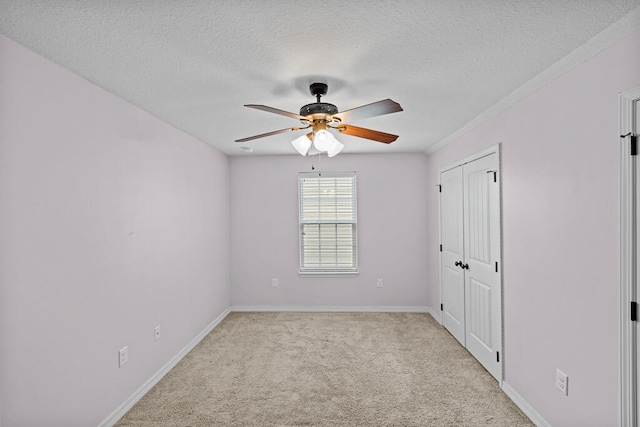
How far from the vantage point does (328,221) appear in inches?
206

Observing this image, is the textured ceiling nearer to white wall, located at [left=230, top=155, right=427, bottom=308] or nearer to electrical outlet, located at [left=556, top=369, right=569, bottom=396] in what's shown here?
electrical outlet, located at [left=556, top=369, right=569, bottom=396]

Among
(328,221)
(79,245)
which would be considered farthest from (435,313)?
(79,245)

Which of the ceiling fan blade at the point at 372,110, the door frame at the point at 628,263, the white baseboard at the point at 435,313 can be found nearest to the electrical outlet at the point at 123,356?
the ceiling fan blade at the point at 372,110

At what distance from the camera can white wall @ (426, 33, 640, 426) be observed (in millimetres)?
1788

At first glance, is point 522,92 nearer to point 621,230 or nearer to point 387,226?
point 621,230

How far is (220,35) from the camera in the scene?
172cm

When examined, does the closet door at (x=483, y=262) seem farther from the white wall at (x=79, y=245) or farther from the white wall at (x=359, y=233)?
the white wall at (x=79, y=245)

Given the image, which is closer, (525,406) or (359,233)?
(525,406)

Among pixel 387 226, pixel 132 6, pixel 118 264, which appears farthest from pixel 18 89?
pixel 387 226

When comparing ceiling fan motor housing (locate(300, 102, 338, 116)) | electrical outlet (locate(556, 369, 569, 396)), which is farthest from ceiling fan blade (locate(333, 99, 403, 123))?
electrical outlet (locate(556, 369, 569, 396))

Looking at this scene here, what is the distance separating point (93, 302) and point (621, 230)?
10.1 feet

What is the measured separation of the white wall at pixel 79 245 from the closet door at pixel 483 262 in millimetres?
2997

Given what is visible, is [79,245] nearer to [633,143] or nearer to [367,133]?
[367,133]

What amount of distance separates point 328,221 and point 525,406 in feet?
10.8
